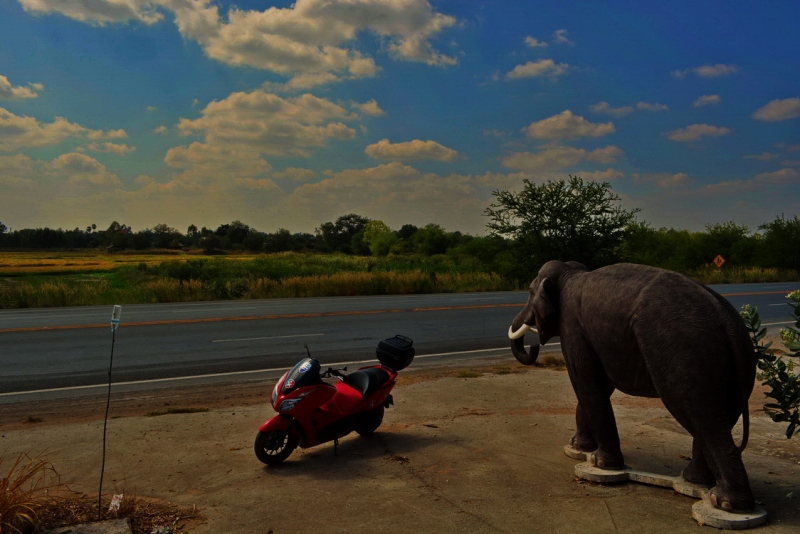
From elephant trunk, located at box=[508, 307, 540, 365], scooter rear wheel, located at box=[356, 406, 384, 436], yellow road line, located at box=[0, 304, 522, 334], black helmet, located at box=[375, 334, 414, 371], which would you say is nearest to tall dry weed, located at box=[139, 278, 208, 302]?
yellow road line, located at box=[0, 304, 522, 334]

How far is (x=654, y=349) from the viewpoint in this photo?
4367mm

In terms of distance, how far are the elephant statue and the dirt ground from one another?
1.24ft

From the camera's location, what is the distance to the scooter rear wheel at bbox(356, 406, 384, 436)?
20.8ft

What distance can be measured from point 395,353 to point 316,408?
44.6 inches

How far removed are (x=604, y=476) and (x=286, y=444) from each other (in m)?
2.76

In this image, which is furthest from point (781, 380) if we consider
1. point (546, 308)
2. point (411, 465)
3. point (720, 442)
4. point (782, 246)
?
point (782, 246)

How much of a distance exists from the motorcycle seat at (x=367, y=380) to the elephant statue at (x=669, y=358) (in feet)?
6.47

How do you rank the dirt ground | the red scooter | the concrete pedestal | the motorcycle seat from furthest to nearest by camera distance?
the motorcycle seat
the red scooter
the dirt ground
the concrete pedestal

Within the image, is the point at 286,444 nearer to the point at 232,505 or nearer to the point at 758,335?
the point at 232,505

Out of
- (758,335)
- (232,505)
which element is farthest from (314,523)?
(758,335)

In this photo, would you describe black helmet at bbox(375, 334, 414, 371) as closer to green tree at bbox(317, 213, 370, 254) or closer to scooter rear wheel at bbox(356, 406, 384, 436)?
scooter rear wheel at bbox(356, 406, 384, 436)

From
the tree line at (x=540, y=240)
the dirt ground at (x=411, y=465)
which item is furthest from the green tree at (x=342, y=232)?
the dirt ground at (x=411, y=465)

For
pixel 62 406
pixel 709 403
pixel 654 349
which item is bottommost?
pixel 62 406

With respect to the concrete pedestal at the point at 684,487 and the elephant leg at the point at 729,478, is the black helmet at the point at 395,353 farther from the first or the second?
the elephant leg at the point at 729,478
